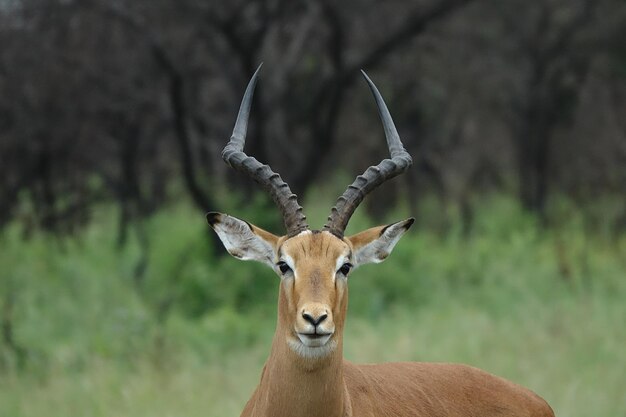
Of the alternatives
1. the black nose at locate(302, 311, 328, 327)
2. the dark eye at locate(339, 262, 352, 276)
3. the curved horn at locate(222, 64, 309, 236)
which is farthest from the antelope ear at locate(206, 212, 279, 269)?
the black nose at locate(302, 311, 328, 327)

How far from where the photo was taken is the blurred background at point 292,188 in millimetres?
10398

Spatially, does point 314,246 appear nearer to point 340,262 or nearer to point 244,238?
point 340,262

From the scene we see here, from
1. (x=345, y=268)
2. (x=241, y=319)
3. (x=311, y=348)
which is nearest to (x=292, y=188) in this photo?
(x=241, y=319)

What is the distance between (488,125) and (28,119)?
14903mm

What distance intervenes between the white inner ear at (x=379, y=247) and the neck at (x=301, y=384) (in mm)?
537

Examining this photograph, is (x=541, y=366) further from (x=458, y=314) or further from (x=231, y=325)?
(x=231, y=325)

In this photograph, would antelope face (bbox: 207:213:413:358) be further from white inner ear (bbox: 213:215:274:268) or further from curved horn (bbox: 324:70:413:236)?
curved horn (bbox: 324:70:413:236)

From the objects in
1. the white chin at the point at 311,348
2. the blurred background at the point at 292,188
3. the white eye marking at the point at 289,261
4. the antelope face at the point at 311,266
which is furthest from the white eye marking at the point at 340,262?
the blurred background at the point at 292,188

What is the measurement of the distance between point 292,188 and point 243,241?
10.7 m

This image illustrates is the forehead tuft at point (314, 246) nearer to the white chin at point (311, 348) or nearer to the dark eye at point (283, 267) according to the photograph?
the dark eye at point (283, 267)

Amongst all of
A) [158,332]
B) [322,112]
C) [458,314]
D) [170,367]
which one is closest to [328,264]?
[170,367]

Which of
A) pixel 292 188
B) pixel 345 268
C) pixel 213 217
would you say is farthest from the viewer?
pixel 292 188

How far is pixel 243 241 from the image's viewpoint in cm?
547

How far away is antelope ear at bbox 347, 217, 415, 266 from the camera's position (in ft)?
17.9
